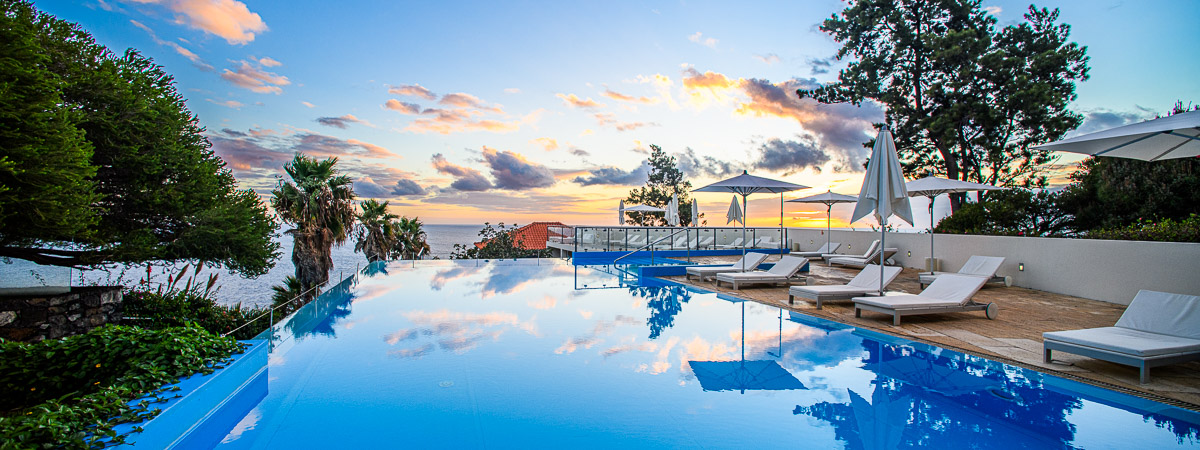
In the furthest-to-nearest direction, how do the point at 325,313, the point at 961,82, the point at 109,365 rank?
Result: the point at 961,82 → the point at 325,313 → the point at 109,365

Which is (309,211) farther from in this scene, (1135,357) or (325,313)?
(1135,357)

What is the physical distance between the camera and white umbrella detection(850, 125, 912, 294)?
761cm

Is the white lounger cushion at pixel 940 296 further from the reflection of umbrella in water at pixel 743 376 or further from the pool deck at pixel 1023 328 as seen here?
the reflection of umbrella in water at pixel 743 376

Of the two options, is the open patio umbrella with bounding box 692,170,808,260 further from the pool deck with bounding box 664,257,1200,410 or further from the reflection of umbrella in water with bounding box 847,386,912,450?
the reflection of umbrella in water with bounding box 847,386,912,450

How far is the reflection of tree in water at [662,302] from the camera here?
24.9 feet

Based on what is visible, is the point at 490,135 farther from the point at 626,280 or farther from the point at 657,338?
the point at 657,338

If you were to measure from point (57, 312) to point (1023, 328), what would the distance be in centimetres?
1321

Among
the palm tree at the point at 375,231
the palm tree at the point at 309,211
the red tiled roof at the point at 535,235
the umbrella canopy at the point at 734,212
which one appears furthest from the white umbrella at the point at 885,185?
the red tiled roof at the point at 535,235

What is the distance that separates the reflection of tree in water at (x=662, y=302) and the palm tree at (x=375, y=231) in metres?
13.6

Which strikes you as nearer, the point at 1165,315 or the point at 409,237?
the point at 1165,315

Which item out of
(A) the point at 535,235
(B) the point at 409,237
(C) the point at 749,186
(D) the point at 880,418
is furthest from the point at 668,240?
(A) the point at 535,235

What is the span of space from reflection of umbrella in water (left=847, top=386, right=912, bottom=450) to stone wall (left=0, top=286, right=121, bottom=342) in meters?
9.49

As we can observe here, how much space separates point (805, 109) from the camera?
73.5 feet

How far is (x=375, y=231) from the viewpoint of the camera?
Result: 21.7 m
